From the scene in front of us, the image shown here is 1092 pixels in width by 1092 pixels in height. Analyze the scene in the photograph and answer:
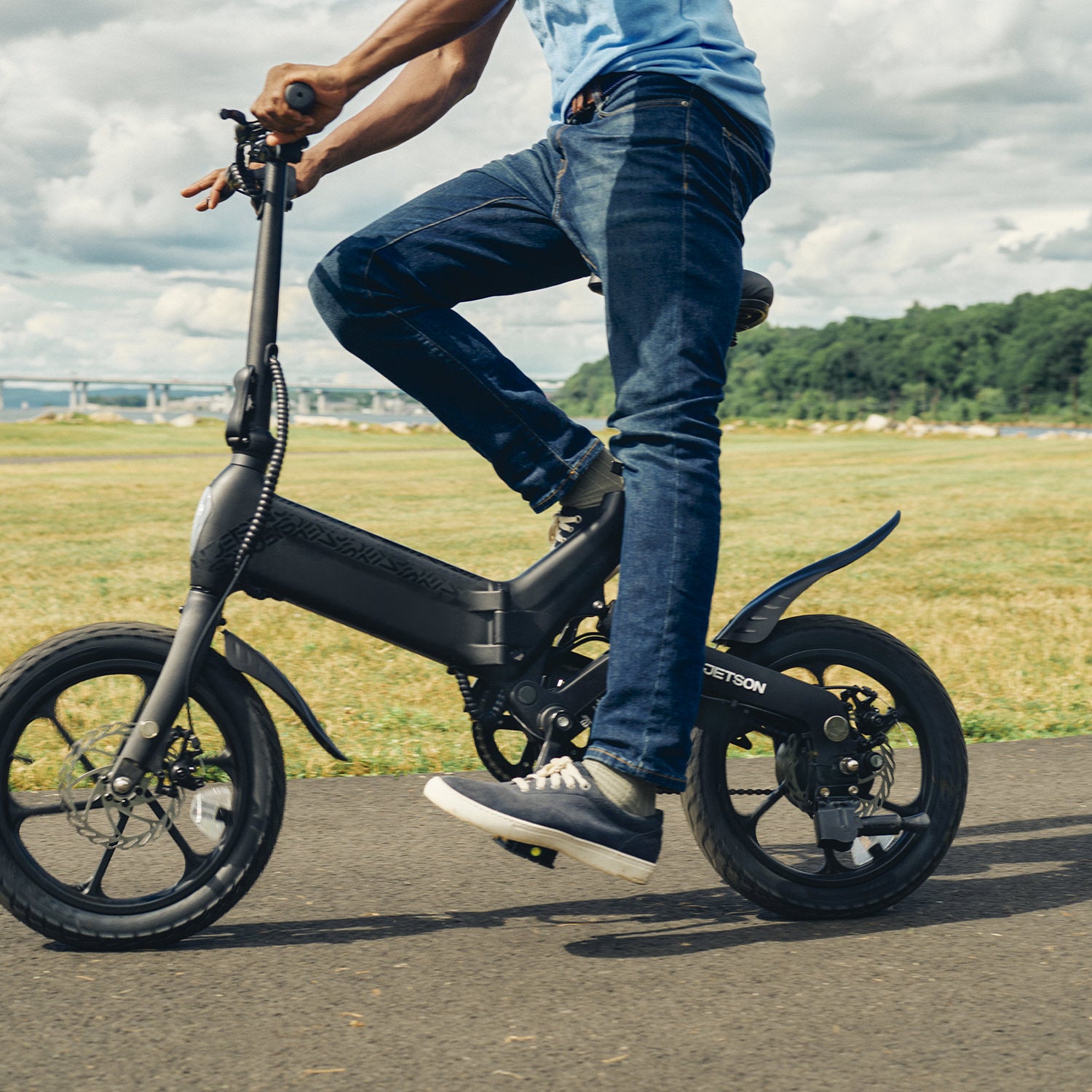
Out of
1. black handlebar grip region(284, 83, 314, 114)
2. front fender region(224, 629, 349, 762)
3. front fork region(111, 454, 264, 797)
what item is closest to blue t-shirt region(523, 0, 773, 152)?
black handlebar grip region(284, 83, 314, 114)

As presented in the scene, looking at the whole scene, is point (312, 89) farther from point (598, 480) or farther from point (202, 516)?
point (598, 480)

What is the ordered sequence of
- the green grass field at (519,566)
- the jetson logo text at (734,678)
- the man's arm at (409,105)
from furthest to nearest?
the green grass field at (519,566), the man's arm at (409,105), the jetson logo text at (734,678)

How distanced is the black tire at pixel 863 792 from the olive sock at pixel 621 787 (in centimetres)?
22

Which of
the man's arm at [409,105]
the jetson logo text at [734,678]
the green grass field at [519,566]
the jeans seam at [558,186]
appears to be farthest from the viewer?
the green grass field at [519,566]

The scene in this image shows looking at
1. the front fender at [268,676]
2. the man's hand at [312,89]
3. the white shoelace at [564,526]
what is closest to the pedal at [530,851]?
the front fender at [268,676]

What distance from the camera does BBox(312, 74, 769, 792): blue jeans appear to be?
2.43 m

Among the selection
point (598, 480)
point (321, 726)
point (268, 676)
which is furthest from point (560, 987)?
point (598, 480)

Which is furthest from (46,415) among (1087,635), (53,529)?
(1087,635)

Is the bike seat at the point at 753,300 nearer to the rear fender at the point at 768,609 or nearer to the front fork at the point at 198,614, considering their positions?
the rear fender at the point at 768,609

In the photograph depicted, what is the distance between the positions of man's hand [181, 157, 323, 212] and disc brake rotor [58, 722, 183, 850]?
41.1 inches

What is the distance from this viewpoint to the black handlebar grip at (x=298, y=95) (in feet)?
7.66

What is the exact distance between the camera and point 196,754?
8.12 ft

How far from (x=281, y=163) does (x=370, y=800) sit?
5.86ft

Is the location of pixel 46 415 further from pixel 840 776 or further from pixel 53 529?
pixel 840 776
